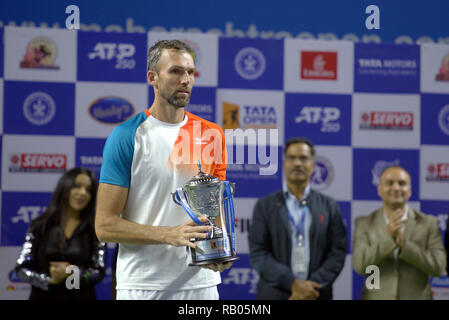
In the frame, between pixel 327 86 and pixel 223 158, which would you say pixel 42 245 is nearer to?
pixel 223 158

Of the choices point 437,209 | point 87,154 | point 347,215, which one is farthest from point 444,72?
point 87,154

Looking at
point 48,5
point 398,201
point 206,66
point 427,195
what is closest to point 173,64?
point 48,5

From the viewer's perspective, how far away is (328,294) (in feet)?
10.4

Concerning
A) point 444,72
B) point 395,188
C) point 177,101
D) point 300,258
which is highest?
point 444,72

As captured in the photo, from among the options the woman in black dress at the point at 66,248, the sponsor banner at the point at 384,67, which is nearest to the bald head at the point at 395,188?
the sponsor banner at the point at 384,67

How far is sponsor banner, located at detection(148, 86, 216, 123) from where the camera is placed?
365 cm

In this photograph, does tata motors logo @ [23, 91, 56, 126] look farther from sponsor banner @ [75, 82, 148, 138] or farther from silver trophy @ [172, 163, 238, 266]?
silver trophy @ [172, 163, 238, 266]

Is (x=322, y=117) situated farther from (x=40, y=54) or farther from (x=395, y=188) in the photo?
(x=40, y=54)

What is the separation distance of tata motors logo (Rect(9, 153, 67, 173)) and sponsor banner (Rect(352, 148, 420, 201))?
7.27ft

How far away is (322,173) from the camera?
150 inches

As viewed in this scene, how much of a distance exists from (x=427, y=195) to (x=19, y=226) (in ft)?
10.1

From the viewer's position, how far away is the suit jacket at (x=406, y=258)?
3.15m

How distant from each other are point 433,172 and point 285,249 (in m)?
1.49

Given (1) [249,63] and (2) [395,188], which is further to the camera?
(1) [249,63]
